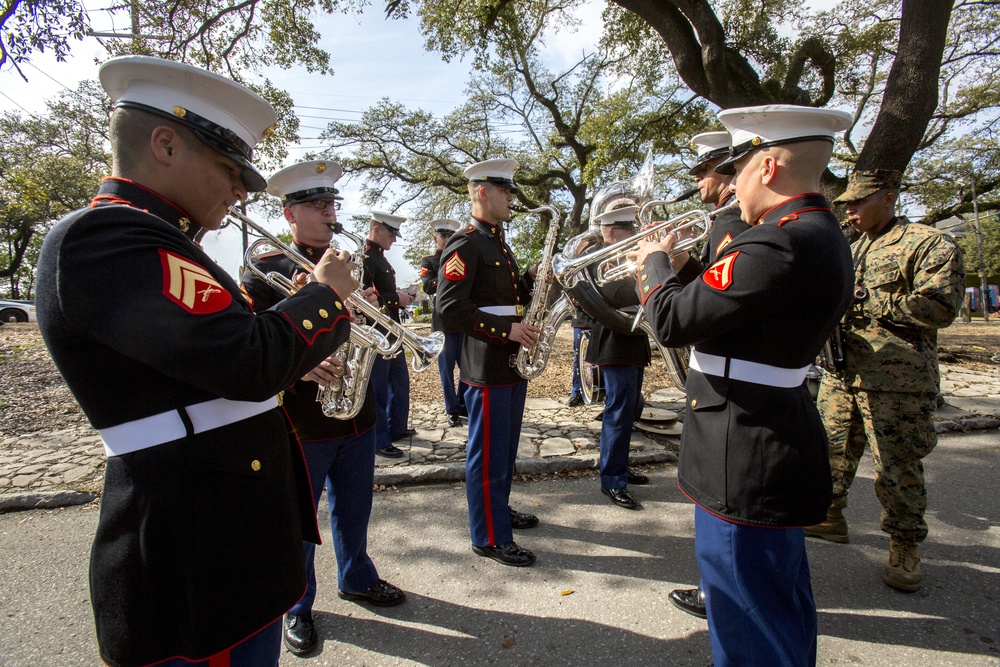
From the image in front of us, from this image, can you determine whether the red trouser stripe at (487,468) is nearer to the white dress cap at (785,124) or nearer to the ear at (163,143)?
the white dress cap at (785,124)

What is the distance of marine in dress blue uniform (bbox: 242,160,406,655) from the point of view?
250 cm

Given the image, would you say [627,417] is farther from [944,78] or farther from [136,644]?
[944,78]

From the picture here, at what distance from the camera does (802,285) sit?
1.62m

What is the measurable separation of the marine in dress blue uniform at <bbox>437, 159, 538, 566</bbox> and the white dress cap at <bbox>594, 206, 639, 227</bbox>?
1.08 meters

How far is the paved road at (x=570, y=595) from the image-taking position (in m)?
2.42

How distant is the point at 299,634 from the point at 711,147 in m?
3.26

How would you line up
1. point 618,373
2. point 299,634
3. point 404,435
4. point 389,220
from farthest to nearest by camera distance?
point 389,220
point 404,435
point 618,373
point 299,634

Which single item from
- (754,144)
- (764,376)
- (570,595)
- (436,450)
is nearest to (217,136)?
(754,144)

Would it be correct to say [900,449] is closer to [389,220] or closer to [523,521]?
[523,521]

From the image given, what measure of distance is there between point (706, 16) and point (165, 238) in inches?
369

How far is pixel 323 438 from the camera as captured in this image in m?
2.52

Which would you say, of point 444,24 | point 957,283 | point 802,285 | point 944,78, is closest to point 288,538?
point 802,285

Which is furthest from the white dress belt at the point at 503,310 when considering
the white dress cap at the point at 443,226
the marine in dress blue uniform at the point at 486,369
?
the white dress cap at the point at 443,226

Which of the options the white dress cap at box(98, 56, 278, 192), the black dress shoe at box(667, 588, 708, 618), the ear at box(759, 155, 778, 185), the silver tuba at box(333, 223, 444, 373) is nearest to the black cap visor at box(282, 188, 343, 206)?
the silver tuba at box(333, 223, 444, 373)
